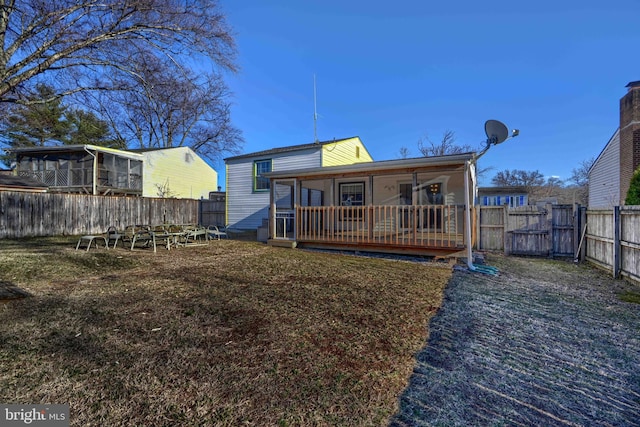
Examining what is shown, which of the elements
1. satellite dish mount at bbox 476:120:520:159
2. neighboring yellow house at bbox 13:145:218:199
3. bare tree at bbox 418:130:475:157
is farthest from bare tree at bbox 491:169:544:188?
neighboring yellow house at bbox 13:145:218:199

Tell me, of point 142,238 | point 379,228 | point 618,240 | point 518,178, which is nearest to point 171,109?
point 142,238

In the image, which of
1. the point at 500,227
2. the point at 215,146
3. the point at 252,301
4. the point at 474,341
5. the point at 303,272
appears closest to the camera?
the point at 474,341

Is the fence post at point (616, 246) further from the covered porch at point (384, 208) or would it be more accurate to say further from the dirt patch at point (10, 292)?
the dirt patch at point (10, 292)

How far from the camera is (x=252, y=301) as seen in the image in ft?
13.3

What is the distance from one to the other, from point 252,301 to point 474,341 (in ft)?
9.22

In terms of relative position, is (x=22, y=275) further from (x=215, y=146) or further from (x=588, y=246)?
(x=215, y=146)

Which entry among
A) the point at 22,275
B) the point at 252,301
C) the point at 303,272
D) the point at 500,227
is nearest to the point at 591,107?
the point at 500,227

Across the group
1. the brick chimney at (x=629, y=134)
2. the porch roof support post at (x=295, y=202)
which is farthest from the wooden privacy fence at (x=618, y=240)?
the porch roof support post at (x=295, y=202)

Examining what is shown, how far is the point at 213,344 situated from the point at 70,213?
14.5 metres

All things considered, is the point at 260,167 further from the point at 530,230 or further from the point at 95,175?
the point at 95,175

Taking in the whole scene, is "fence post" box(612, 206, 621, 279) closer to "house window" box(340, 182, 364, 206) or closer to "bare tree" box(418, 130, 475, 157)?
"house window" box(340, 182, 364, 206)

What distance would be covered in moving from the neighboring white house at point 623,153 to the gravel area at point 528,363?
32.5ft

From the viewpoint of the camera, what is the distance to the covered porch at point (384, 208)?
25.5 ft

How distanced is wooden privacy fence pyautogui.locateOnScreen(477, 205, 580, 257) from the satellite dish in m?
3.06
